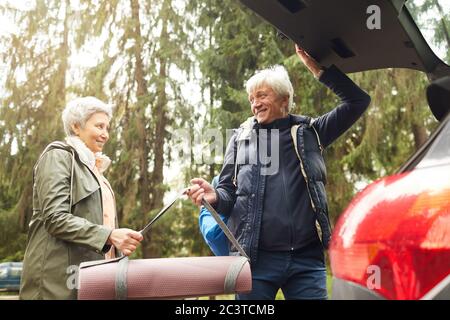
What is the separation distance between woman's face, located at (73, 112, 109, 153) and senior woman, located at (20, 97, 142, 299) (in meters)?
0.08

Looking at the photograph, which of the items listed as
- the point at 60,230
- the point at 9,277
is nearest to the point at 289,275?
the point at 60,230

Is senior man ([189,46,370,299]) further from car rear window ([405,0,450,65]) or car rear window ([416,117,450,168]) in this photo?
car rear window ([416,117,450,168])

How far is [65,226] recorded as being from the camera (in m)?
2.37

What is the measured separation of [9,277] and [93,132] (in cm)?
419

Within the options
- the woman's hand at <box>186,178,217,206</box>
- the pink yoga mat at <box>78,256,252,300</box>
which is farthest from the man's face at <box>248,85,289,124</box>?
the pink yoga mat at <box>78,256,252,300</box>

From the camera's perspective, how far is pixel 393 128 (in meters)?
8.10

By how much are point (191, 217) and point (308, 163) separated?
19.8 feet

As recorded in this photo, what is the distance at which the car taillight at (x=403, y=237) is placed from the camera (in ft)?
3.04

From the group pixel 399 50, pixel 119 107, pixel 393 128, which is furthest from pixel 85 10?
pixel 399 50

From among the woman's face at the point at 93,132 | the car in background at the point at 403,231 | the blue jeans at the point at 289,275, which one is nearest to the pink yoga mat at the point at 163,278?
the blue jeans at the point at 289,275

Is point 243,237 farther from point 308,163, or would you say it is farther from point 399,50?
point 399,50

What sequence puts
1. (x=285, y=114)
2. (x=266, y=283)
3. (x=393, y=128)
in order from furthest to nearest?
1. (x=393, y=128)
2. (x=285, y=114)
3. (x=266, y=283)
